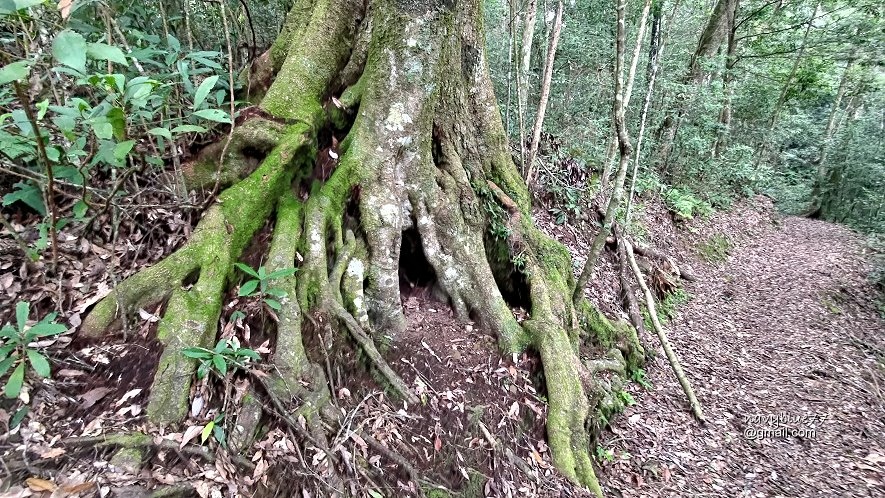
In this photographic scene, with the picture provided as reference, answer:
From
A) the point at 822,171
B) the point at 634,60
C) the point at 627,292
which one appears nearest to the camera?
the point at 634,60

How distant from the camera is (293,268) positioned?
3178 mm

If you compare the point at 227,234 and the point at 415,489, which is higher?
the point at 227,234

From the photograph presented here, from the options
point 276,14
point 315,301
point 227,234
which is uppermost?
point 276,14

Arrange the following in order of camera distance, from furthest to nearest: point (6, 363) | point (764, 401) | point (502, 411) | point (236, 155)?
point (764, 401) → point (502, 411) → point (236, 155) → point (6, 363)

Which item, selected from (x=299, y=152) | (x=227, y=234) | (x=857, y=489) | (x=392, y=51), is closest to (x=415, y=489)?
(x=227, y=234)

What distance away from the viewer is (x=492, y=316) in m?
4.62

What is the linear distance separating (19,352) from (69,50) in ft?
5.50

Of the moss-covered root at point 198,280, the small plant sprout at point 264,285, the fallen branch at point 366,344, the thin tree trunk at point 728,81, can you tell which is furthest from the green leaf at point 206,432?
the thin tree trunk at point 728,81

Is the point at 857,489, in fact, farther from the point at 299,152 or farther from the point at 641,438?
the point at 299,152

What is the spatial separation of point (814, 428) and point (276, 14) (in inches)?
388

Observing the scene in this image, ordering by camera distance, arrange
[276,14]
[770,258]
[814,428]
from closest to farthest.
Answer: [814,428], [276,14], [770,258]

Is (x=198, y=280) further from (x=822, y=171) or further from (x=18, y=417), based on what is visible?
(x=822, y=171)

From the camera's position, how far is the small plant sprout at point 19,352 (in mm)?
2121

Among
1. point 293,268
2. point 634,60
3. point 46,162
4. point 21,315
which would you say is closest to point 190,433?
point 21,315
